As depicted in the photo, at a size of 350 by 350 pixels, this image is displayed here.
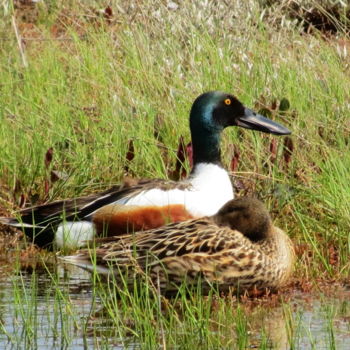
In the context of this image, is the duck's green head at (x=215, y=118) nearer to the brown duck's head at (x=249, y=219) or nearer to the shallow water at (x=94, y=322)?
the brown duck's head at (x=249, y=219)

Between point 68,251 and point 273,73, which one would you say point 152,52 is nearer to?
point 273,73

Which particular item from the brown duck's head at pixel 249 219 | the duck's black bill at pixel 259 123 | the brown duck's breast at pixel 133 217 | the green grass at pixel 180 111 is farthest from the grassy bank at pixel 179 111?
the brown duck's breast at pixel 133 217

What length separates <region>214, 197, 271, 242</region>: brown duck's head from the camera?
20.4ft

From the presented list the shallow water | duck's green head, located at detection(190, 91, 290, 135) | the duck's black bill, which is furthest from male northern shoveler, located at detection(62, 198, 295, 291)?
duck's green head, located at detection(190, 91, 290, 135)

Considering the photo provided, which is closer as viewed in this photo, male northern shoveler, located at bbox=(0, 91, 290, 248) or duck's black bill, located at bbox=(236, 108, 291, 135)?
male northern shoveler, located at bbox=(0, 91, 290, 248)

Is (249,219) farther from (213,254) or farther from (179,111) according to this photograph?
(179,111)

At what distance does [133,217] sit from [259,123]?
1021 millimetres

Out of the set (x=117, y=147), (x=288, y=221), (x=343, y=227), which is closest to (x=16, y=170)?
(x=117, y=147)

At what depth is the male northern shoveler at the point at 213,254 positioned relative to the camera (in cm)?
596

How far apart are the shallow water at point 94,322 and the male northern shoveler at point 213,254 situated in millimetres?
188

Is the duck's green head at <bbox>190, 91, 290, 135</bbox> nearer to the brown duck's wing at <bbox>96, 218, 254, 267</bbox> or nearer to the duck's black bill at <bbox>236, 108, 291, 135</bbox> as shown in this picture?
the duck's black bill at <bbox>236, 108, 291, 135</bbox>

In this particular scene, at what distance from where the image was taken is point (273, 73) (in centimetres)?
868

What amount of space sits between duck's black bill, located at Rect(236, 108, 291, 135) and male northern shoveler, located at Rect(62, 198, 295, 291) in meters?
1.24

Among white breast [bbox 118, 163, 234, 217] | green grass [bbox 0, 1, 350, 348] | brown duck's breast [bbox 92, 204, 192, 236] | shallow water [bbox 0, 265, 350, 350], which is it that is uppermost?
green grass [bbox 0, 1, 350, 348]
